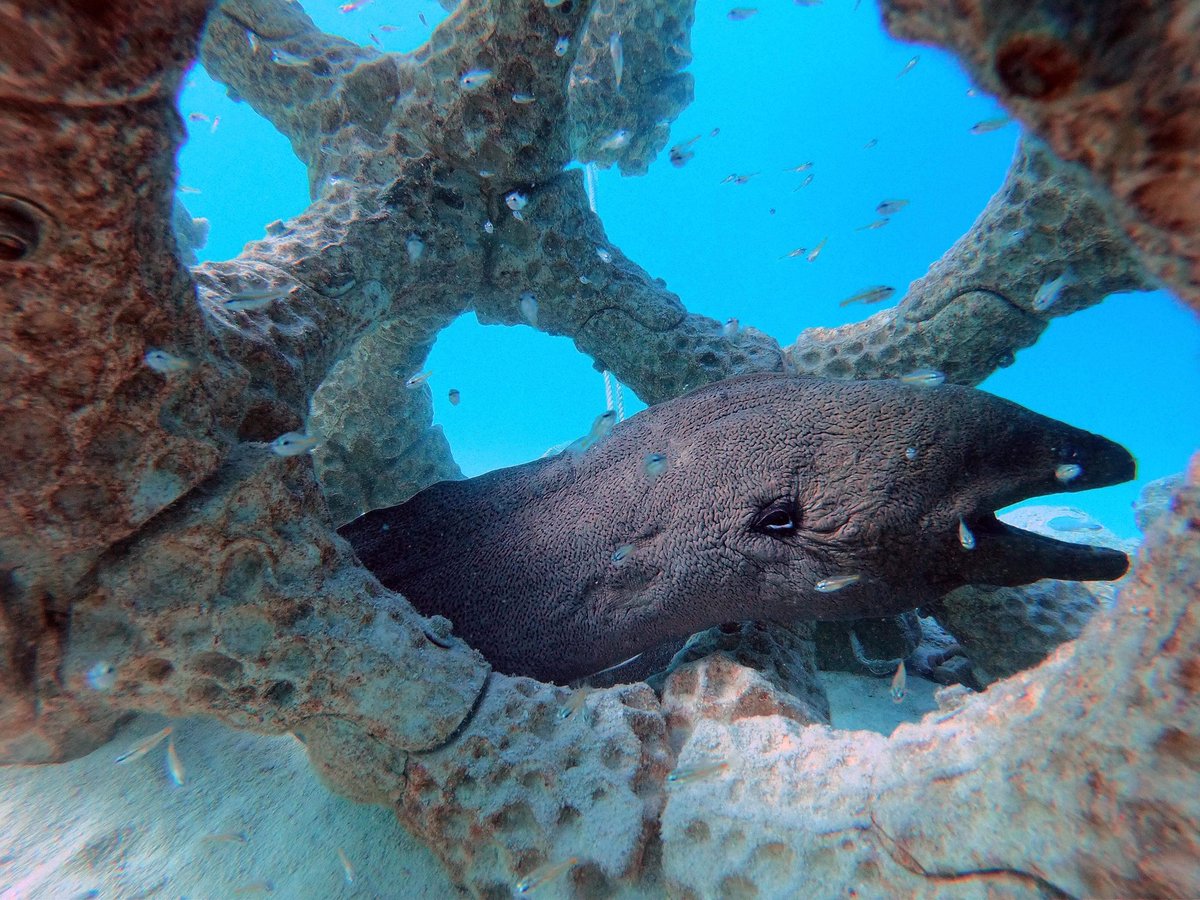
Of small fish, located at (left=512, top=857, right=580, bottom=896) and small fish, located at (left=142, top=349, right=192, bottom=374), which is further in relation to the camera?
small fish, located at (left=512, top=857, right=580, bottom=896)

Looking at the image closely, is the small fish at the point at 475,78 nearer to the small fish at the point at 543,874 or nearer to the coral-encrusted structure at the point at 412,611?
the coral-encrusted structure at the point at 412,611

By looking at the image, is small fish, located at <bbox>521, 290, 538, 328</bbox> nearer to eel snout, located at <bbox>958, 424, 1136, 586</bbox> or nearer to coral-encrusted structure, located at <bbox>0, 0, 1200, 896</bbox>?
coral-encrusted structure, located at <bbox>0, 0, 1200, 896</bbox>

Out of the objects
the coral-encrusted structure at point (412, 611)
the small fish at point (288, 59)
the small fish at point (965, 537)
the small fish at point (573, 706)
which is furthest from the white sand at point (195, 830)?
the small fish at point (288, 59)

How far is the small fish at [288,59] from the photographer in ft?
16.1

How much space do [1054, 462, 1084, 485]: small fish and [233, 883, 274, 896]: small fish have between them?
448 centimetres

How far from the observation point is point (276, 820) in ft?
8.59

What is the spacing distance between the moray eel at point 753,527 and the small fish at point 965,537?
1cm

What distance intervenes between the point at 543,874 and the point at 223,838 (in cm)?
177

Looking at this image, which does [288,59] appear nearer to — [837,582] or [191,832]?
[191,832]

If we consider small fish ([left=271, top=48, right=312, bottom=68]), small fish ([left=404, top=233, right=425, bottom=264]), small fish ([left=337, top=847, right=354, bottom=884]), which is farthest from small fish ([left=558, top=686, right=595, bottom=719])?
small fish ([left=271, top=48, right=312, bottom=68])

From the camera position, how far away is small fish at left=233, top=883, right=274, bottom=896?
7.33 ft

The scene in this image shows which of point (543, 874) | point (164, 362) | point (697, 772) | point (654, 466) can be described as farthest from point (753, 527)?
point (164, 362)

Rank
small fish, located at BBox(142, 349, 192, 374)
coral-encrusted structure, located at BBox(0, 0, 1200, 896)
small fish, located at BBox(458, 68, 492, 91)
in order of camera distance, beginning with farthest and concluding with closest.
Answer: small fish, located at BBox(458, 68, 492, 91)
small fish, located at BBox(142, 349, 192, 374)
coral-encrusted structure, located at BBox(0, 0, 1200, 896)

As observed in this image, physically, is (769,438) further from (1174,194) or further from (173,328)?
(173,328)
